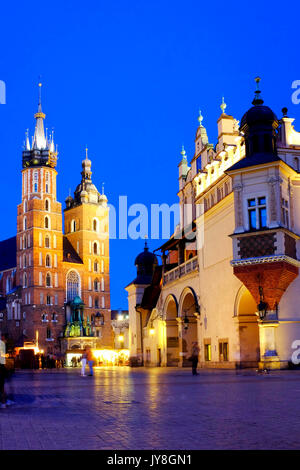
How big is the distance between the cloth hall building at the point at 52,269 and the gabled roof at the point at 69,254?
19cm

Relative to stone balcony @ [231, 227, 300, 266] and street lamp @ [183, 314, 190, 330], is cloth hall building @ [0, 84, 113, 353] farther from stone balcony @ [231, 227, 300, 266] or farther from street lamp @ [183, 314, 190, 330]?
stone balcony @ [231, 227, 300, 266]

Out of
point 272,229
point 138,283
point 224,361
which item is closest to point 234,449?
point 272,229

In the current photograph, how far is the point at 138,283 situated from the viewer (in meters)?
61.8

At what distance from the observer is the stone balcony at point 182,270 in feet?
137

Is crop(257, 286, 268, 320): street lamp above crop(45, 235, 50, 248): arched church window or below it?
below

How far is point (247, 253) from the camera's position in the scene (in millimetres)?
29922

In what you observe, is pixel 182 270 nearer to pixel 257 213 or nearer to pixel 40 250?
pixel 257 213

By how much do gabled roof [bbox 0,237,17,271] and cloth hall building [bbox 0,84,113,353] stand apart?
78 centimetres

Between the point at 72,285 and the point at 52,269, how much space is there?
25.8 feet

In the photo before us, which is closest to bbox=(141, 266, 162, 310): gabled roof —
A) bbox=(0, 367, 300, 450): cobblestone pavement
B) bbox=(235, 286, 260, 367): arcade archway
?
bbox=(235, 286, 260, 367): arcade archway

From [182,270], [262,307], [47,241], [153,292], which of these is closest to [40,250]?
[47,241]

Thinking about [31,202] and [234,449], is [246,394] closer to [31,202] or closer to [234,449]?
[234,449]

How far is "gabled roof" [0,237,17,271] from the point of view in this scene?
142413 mm
